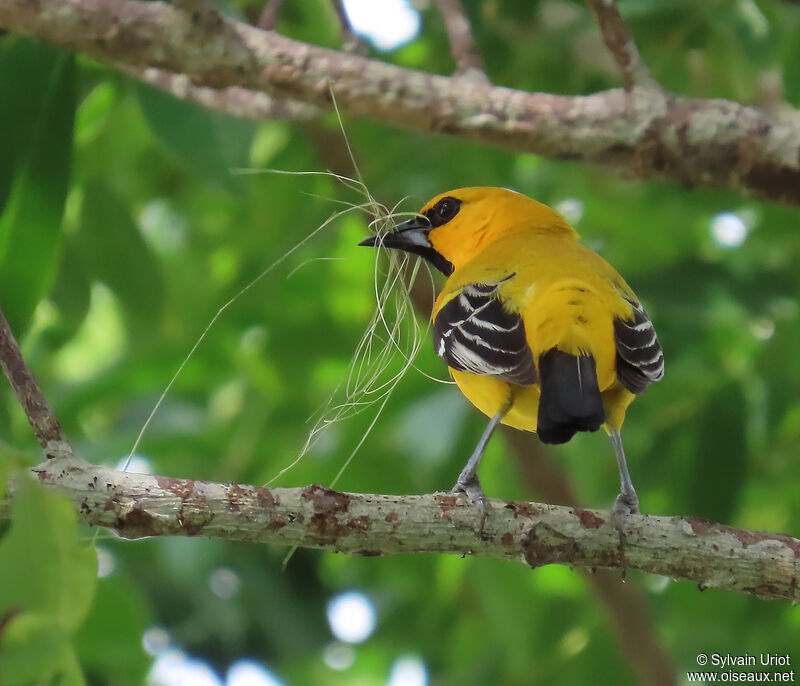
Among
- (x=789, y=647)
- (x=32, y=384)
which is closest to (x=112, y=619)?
(x=32, y=384)

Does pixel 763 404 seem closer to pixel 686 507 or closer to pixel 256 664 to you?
pixel 686 507

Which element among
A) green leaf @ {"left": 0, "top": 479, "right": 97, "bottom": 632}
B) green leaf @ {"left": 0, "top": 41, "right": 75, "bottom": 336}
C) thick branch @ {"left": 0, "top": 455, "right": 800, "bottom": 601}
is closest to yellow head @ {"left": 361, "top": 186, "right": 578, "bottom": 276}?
green leaf @ {"left": 0, "top": 41, "right": 75, "bottom": 336}

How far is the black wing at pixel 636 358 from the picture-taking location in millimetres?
3605

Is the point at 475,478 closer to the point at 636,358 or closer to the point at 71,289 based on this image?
the point at 636,358

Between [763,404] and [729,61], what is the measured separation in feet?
6.24

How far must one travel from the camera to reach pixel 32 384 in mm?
2453

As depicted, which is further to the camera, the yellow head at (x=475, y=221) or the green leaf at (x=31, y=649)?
the yellow head at (x=475, y=221)

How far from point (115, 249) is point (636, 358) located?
9.35 feet

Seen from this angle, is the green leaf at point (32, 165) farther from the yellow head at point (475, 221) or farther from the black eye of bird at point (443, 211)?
the black eye of bird at point (443, 211)

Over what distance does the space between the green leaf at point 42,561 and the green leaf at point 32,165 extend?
7.46 feet

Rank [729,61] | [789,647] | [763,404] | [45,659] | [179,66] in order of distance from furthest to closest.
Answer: [729,61], [763,404], [789,647], [179,66], [45,659]

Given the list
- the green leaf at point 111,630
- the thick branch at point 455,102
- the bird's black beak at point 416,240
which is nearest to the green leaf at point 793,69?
the thick branch at point 455,102

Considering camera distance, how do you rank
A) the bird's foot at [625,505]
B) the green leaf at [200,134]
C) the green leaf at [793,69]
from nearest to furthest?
the bird's foot at [625,505], the green leaf at [200,134], the green leaf at [793,69]

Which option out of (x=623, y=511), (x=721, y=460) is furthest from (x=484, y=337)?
(x=721, y=460)
